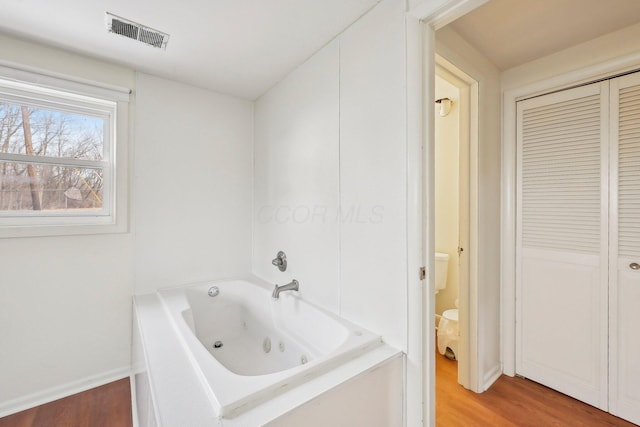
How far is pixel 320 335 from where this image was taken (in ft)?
5.28

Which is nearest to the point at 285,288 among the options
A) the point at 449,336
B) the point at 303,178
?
the point at 303,178

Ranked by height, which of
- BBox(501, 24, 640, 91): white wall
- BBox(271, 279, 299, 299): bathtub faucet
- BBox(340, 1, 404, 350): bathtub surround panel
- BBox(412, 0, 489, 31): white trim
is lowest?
BBox(271, 279, 299, 299): bathtub faucet

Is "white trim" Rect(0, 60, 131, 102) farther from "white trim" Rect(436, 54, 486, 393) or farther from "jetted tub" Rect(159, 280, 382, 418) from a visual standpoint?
"white trim" Rect(436, 54, 486, 393)

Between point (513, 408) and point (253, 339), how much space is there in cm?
181

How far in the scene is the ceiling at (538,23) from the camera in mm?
1421

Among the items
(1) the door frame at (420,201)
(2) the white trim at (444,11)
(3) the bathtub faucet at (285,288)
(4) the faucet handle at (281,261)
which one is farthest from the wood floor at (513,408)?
(2) the white trim at (444,11)

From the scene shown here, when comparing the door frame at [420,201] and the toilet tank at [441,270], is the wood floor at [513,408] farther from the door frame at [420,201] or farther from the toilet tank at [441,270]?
the toilet tank at [441,270]

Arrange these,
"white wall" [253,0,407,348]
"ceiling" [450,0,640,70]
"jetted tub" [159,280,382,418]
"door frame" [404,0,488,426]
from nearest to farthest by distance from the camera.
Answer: "jetted tub" [159,280,382,418]
"door frame" [404,0,488,426]
"white wall" [253,0,407,348]
"ceiling" [450,0,640,70]

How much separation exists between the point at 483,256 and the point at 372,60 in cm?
149

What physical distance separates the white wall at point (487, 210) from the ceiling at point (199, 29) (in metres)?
0.96

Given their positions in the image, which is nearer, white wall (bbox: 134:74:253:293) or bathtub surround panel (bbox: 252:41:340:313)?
bathtub surround panel (bbox: 252:41:340:313)

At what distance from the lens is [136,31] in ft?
5.13

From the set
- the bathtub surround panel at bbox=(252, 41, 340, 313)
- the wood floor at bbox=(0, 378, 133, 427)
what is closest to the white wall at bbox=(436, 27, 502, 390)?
the bathtub surround panel at bbox=(252, 41, 340, 313)

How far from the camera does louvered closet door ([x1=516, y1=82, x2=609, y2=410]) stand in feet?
5.61
